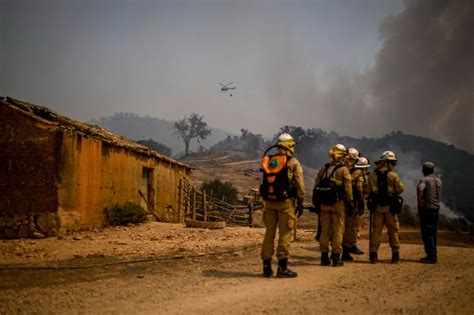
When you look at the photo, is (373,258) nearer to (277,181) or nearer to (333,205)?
(333,205)

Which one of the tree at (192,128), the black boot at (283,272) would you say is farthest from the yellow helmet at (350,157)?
the tree at (192,128)

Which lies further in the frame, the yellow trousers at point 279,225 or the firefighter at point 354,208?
the firefighter at point 354,208

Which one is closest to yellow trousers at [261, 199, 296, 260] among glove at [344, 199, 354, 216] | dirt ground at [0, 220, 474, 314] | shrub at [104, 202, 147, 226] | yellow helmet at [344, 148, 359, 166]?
dirt ground at [0, 220, 474, 314]

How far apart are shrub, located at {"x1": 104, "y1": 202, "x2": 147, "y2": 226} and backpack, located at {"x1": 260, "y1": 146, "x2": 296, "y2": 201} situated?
833 centimetres

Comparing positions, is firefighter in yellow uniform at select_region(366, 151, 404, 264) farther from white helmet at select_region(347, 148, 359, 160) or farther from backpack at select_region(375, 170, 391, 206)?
white helmet at select_region(347, 148, 359, 160)

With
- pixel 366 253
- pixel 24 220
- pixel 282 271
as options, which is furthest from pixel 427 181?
pixel 24 220

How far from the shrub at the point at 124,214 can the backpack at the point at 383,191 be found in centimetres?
875

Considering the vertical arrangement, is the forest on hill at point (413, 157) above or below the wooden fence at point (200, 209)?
above

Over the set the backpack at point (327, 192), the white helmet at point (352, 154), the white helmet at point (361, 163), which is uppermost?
the white helmet at point (352, 154)

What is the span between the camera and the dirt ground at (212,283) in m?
3.73

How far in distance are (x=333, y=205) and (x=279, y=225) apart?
140 centimetres

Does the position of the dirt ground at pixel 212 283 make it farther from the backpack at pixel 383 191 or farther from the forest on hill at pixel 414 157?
the forest on hill at pixel 414 157

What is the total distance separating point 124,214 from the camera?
1266cm

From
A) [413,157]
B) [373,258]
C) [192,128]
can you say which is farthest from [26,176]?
[192,128]
